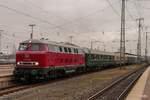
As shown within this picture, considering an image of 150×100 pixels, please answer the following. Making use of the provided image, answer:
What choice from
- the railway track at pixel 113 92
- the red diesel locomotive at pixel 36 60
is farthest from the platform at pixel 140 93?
the red diesel locomotive at pixel 36 60

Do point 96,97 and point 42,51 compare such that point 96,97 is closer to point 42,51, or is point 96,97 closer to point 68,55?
point 42,51

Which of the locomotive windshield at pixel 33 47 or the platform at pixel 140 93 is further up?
the locomotive windshield at pixel 33 47

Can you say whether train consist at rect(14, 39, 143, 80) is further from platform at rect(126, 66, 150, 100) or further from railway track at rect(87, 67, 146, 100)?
platform at rect(126, 66, 150, 100)

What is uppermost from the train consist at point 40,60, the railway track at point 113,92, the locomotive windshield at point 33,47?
the locomotive windshield at point 33,47

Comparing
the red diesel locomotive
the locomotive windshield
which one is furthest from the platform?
the locomotive windshield

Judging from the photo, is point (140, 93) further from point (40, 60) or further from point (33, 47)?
point (33, 47)

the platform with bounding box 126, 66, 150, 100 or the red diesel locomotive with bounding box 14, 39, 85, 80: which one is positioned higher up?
the red diesel locomotive with bounding box 14, 39, 85, 80

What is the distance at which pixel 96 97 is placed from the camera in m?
19.1

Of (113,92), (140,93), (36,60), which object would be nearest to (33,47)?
(36,60)

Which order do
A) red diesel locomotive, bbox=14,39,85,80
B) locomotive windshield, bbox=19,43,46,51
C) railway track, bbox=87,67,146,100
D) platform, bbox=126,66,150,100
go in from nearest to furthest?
railway track, bbox=87,67,146,100, platform, bbox=126,66,150,100, red diesel locomotive, bbox=14,39,85,80, locomotive windshield, bbox=19,43,46,51

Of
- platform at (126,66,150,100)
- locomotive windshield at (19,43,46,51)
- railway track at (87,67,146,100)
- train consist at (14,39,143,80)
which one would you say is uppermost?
locomotive windshield at (19,43,46,51)

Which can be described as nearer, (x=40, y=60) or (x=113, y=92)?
(x=113, y=92)

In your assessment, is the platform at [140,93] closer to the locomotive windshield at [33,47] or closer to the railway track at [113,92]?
the railway track at [113,92]

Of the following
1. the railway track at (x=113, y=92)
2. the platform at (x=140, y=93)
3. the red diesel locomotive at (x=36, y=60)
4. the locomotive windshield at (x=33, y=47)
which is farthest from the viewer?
the locomotive windshield at (x=33, y=47)
